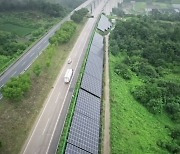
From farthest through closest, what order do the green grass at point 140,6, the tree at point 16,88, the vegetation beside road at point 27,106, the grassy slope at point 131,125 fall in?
the green grass at point 140,6
the tree at point 16,88
the grassy slope at point 131,125
the vegetation beside road at point 27,106

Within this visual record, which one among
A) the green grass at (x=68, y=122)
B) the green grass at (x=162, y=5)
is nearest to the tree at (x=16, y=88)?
the green grass at (x=68, y=122)

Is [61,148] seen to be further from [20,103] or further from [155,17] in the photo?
[155,17]

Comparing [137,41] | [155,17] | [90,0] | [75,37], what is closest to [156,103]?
[137,41]

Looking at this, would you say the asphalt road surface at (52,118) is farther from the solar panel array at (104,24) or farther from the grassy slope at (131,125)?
the solar panel array at (104,24)

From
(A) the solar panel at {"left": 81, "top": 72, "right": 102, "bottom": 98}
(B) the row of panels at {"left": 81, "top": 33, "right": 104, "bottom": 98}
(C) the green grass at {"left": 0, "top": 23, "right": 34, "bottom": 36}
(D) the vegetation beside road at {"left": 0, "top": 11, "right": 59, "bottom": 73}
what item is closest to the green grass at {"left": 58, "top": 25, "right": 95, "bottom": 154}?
(A) the solar panel at {"left": 81, "top": 72, "right": 102, "bottom": 98}

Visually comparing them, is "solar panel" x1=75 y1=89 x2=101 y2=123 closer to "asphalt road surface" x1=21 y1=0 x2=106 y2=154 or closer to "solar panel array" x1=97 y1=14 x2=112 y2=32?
"asphalt road surface" x1=21 y1=0 x2=106 y2=154
